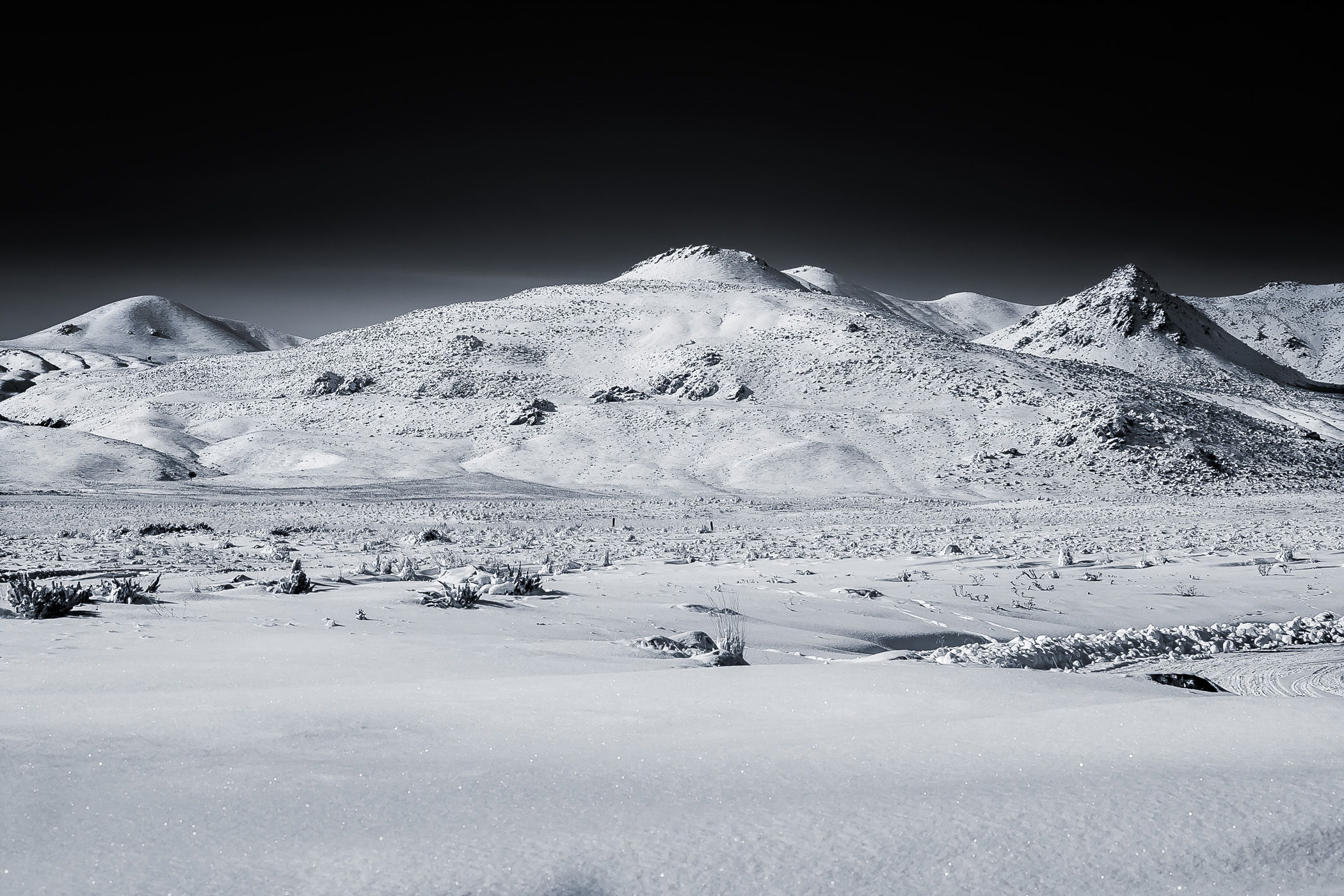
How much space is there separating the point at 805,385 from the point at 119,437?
4187 cm

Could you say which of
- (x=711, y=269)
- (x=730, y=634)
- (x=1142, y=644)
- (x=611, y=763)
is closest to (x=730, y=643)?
(x=730, y=634)

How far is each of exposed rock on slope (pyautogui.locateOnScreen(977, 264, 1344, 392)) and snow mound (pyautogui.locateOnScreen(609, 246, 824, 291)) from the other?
30719 mm

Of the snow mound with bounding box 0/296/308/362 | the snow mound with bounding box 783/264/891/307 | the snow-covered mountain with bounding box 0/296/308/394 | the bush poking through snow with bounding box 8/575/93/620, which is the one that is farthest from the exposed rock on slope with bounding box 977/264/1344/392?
the snow mound with bounding box 0/296/308/362

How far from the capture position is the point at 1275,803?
2.61 m

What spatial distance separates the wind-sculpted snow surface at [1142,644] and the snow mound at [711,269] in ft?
357

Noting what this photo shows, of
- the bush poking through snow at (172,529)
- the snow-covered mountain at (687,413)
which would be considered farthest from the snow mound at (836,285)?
the bush poking through snow at (172,529)

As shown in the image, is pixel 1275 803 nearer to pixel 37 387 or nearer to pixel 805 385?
pixel 805 385

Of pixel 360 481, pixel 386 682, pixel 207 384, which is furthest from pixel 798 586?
pixel 207 384

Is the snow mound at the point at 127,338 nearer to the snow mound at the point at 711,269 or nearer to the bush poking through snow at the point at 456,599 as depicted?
the snow mound at the point at 711,269

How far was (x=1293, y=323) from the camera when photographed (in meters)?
149

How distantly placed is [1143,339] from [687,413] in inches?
2842

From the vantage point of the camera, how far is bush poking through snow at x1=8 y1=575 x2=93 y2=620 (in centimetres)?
624

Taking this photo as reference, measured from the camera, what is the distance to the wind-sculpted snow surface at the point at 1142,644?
22.3 feet

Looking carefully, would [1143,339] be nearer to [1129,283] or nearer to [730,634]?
[1129,283]
